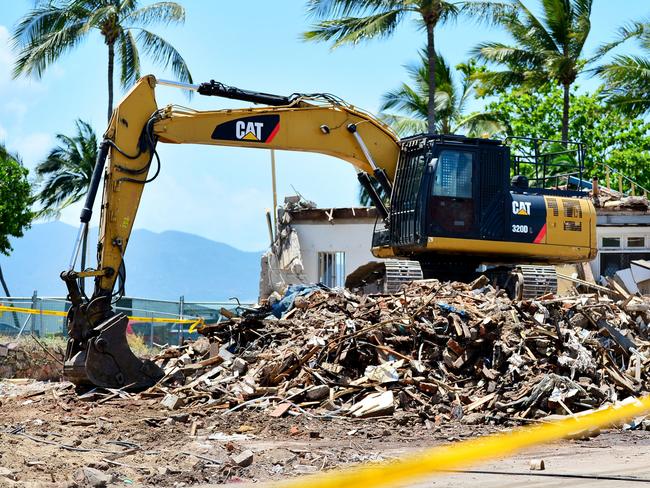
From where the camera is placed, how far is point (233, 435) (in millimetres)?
11188

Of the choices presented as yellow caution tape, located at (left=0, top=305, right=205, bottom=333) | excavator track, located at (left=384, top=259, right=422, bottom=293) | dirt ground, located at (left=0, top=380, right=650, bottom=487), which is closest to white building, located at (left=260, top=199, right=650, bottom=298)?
yellow caution tape, located at (left=0, top=305, right=205, bottom=333)

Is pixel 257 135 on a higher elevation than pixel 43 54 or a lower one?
lower

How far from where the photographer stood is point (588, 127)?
48.5m

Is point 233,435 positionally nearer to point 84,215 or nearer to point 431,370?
point 431,370

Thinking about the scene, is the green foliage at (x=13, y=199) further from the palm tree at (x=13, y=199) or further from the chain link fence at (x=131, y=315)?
the chain link fence at (x=131, y=315)

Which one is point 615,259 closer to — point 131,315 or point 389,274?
point 131,315

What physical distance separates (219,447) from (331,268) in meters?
23.2

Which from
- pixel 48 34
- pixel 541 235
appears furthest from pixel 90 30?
pixel 541 235

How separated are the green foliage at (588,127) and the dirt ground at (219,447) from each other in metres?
36.3

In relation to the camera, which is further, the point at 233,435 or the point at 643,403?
the point at 643,403

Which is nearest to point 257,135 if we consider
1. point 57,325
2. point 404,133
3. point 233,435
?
point 233,435

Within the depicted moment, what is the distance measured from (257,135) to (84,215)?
332 cm

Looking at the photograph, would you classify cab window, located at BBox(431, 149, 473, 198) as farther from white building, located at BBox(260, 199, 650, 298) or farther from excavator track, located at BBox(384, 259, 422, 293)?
white building, located at BBox(260, 199, 650, 298)

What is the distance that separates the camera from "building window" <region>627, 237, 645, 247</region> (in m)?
29.0
